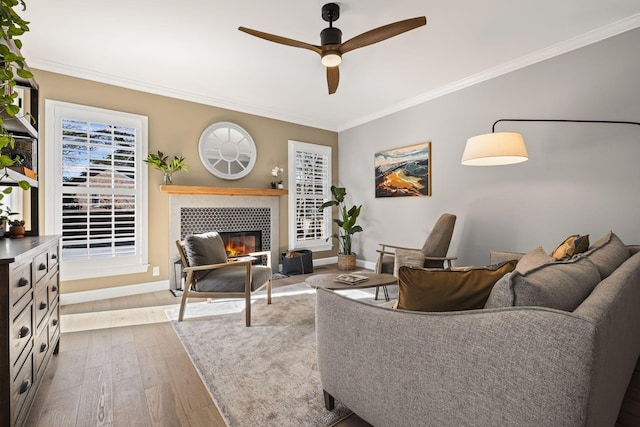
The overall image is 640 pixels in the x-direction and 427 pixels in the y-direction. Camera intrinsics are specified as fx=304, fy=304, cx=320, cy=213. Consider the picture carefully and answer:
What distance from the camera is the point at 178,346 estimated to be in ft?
7.97

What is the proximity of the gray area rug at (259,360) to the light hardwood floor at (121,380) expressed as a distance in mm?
91

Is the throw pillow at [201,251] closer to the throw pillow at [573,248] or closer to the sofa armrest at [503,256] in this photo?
the sofa armrest at [503,256]

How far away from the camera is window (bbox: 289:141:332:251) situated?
5.43m

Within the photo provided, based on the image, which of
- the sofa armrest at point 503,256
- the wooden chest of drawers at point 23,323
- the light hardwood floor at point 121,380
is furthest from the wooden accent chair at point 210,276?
the sofa armrest at point 503,256

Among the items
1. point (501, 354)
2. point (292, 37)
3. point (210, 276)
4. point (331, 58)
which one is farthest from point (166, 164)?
point (501, 354)

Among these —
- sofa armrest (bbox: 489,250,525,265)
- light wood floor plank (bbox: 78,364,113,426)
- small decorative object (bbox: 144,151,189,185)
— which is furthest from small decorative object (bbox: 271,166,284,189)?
light wood floor plank (bbox: 78,364,113,426)

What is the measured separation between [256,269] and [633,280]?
2769 millimetres

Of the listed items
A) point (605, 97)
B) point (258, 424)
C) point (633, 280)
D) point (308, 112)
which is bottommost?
point (258, 424)

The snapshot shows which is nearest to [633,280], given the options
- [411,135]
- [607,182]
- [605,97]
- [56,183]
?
[607,182]

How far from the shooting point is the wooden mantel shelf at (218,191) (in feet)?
13.3

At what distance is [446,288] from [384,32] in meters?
2.15

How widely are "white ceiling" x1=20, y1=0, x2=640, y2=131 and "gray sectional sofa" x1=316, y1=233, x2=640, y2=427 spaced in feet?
7.99

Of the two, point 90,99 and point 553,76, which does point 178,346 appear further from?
point 553,76

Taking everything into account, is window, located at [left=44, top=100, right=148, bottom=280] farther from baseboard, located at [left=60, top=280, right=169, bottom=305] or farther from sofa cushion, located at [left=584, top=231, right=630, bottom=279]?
sofa cushion, located at [left=584, top=231, right=630, bottom=279]
